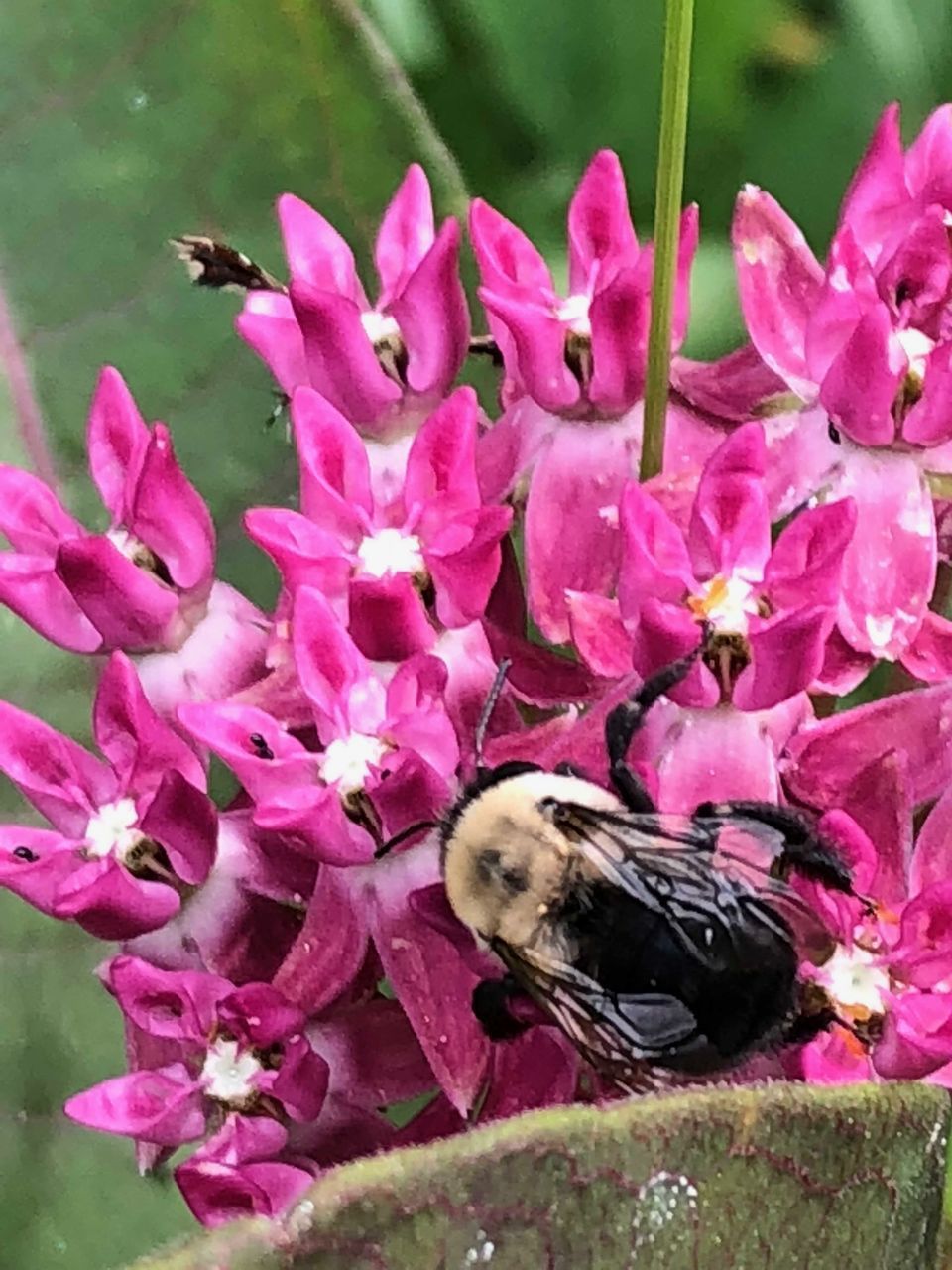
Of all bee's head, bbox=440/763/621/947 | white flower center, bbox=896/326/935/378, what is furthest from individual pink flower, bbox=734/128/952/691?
bee's head, bbox=440/763/621/947

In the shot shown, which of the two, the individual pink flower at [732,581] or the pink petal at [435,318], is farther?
the pink petal at [435,318]

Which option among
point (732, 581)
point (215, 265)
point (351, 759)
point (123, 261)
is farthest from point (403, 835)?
point (123, 261)

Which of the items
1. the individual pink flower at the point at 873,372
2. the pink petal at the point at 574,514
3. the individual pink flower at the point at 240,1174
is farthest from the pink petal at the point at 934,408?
the individual pink flower at the point at 240,1174

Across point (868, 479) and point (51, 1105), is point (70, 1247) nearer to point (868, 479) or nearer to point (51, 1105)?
point (51, 1105)

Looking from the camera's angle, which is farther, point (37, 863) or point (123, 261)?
point (123, 261)

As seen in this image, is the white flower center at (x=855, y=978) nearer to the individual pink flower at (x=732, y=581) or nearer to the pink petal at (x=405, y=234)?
the individual pink flower at (x=732, y=581)

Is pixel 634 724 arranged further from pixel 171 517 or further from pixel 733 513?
pixel 171 517

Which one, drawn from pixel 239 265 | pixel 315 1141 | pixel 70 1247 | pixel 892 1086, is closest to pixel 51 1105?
pixel 70 1247
